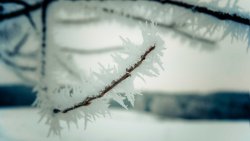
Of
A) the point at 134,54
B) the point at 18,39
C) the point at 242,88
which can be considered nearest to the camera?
the point at 134,54

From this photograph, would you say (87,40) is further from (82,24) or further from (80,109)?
(80,109)

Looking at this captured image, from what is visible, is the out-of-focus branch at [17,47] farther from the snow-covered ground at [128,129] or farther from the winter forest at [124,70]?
the snow-covered ground at [128,129]

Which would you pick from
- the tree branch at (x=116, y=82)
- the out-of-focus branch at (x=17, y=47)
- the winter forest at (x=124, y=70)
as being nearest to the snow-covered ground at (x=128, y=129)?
the winter forest at (x=124, y=70)

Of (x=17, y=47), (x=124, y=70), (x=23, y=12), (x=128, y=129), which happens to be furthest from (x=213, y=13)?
(x=17, y=47)

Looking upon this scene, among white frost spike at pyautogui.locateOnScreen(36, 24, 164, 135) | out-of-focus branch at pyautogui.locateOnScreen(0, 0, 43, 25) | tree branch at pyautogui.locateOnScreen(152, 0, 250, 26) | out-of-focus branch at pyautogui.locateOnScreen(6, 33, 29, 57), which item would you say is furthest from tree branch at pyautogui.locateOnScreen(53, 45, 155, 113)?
out-of-focus branch at pyautogui.locateOnScreen(6, 33, 29, 57)

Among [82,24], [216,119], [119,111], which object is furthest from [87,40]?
[216,119]

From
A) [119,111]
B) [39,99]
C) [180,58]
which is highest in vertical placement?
[180,58]

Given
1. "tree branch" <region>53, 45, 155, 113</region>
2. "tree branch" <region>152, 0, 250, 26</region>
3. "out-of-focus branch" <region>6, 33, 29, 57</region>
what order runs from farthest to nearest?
"out-of-focus branch" <region>6, 33, 29, 57</region> < "tree branch" <region>152, 0, 250, 26</region> < "tree branch" <region>53, 45, 155, 113</region>

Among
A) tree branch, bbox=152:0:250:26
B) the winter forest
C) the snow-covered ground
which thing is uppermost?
tree branch, bbox=152:0:250:26

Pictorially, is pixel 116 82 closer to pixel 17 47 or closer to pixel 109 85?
pixel 109 85

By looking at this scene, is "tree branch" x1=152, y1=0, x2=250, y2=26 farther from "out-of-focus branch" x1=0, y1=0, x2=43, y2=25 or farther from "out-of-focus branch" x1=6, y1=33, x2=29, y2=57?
"out-of-focus branch" x1=6, y1=33, x2=29, y2=57
